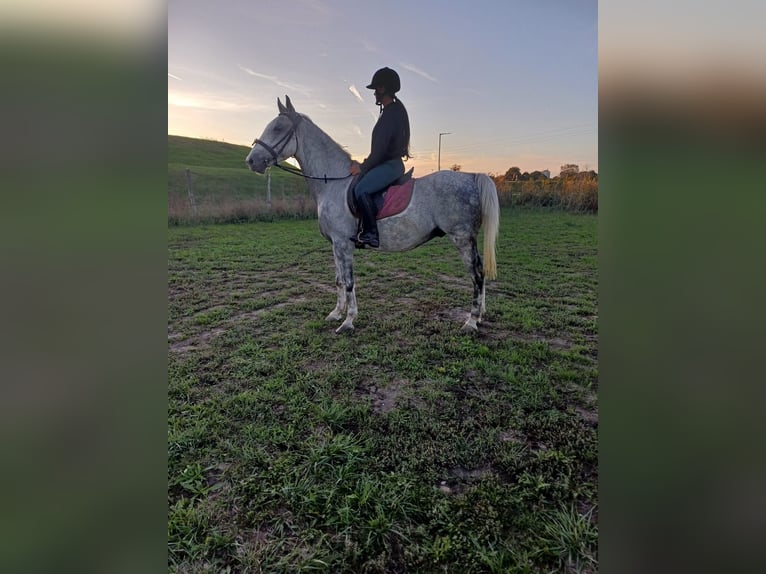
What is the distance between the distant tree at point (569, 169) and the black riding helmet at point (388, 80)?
1.56 meters

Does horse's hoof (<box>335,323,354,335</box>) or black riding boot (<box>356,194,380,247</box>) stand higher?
black riding boot (<box>356,194,380,247</box>)

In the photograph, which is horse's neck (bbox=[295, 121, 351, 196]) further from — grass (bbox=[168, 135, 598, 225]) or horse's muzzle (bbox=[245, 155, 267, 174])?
grass (bbox=[168, 135, 598, 225])

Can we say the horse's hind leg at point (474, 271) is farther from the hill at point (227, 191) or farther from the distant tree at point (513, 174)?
the hill at point (227, 191)

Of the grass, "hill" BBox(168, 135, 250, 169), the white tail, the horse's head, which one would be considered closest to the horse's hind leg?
the white tail

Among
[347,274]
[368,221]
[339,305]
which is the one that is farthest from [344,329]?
[368,221]

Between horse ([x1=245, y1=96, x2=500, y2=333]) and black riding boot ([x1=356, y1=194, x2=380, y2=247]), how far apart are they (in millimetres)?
63

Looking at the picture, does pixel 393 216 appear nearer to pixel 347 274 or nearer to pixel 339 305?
pixel 347 274

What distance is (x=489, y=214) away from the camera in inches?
141

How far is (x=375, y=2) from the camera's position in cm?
311

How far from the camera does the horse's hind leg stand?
12.3ft

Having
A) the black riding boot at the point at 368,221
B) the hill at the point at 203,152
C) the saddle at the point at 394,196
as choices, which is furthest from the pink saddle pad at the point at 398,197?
the hill at the point at 203,152

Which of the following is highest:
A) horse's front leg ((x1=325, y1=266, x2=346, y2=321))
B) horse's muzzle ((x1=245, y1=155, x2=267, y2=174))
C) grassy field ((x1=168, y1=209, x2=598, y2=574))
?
horse's muzzle ((x1=245, y1=155, x2=267, y2=174))
